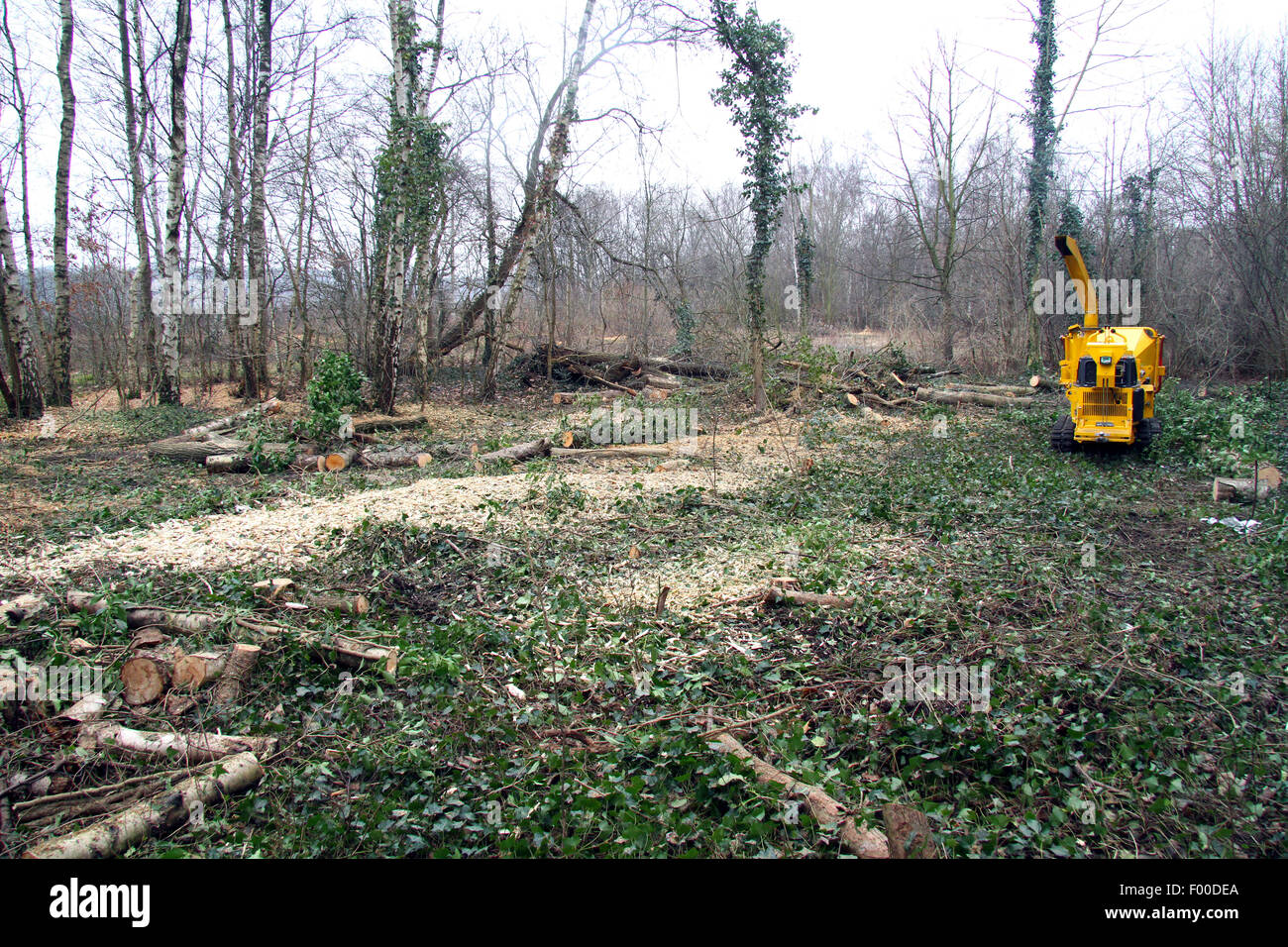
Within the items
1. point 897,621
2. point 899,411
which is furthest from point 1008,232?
point 897,621

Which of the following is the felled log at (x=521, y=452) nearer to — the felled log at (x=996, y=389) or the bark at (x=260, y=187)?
the bark at (x=260, y=187)

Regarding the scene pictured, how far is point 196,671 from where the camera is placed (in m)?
3.64

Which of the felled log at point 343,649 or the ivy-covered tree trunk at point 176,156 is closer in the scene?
the felled log at point 343,649

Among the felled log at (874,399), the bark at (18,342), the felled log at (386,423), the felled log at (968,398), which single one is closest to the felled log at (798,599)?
the felled log at (386,423)

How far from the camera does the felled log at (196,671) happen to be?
11.8 ft

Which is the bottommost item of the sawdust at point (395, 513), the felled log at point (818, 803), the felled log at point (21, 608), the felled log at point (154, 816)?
the felled log at point (818, 803)

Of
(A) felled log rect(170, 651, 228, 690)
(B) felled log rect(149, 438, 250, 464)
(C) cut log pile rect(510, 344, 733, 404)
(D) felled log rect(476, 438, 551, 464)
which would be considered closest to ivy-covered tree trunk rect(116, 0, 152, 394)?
(B) felled log rect(149, 438, 250, 464)

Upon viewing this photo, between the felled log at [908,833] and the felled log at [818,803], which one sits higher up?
the felled log at [908,833]

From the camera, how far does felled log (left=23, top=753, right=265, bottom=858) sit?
8.28 ft

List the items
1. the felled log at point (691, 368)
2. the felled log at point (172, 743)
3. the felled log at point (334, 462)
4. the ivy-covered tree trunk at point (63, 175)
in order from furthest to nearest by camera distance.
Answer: the felled log at point (691, 368) < the ivy-covered tree trunk at point (63, 175) < the felled log at point (334, 462) < the felled log at point (172, 743)

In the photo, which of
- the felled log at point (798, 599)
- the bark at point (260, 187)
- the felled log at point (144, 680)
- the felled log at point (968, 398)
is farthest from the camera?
the bark at point (260, 187)

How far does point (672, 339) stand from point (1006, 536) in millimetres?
16165

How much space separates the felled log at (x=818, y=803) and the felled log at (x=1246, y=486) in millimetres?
6517

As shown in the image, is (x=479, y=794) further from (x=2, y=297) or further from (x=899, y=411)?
(x=2, y=297)
